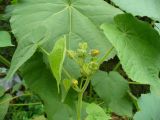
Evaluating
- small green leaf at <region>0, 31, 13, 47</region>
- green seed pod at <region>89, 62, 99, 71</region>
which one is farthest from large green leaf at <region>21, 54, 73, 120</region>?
green seed pod at <region>89, 62, 99, 71</region>

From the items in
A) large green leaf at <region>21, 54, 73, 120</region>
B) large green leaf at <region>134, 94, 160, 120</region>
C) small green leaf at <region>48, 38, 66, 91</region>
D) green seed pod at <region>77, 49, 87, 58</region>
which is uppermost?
small green leaf at <region>48, 38, 66, 91</region>

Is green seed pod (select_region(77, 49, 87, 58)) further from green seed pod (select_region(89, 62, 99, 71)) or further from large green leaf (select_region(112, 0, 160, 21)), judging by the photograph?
large green leaf (select_region(112, 0, 160, 21))

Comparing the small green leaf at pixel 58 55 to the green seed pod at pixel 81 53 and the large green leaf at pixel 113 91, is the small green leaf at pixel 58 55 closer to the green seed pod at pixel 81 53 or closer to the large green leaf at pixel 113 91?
the green seed pod at pixel 81 53

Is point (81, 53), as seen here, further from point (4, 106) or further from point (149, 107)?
point (4, 106)

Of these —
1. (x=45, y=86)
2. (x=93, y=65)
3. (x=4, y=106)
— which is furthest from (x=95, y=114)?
(x=4, y=106)

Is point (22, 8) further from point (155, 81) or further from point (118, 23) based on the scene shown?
point (155, 81)

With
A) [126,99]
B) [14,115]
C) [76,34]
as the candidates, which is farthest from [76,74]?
[14,115]

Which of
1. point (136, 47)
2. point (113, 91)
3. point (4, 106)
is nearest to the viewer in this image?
point (136, 47)
